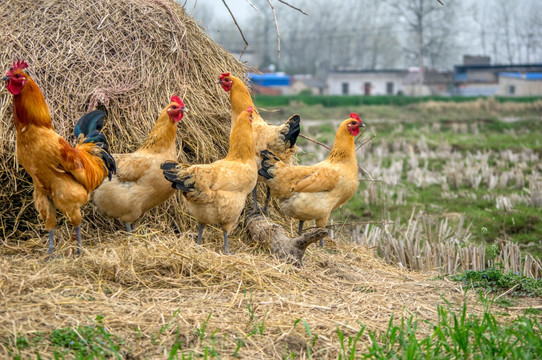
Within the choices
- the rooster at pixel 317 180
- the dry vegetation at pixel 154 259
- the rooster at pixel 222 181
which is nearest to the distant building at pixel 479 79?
the dry vegetation at pixel 154 259

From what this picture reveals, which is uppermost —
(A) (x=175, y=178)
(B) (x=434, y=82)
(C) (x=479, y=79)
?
(C) (x=479, y=79)

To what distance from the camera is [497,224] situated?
27.7 ft

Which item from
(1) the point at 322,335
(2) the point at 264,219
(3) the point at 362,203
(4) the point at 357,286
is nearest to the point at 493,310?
(4) the point at 357,286

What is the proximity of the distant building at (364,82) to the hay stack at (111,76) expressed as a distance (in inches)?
2329

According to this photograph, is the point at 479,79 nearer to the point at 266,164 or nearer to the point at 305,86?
the point at 305,86

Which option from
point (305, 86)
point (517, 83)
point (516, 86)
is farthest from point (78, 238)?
point (305, 86)

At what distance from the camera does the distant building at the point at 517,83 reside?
5433 cm

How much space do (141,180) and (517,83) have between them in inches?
2235

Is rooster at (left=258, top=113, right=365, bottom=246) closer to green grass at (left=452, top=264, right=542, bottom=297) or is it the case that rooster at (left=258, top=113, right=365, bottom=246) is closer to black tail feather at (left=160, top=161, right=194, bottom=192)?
black tail feather at (left=160, top=161, right=194, bottom=192)

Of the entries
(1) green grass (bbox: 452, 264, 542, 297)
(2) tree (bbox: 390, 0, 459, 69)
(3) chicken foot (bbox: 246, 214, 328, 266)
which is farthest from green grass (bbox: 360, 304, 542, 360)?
(2) tree (bbox: 390, 0, 459, 69)

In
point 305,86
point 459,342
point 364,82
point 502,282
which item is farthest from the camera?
point 364,82

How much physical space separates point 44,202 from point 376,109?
32.1 meters

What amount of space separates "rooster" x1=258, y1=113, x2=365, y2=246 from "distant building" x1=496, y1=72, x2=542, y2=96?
53016mm

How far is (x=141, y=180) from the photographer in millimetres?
5438
